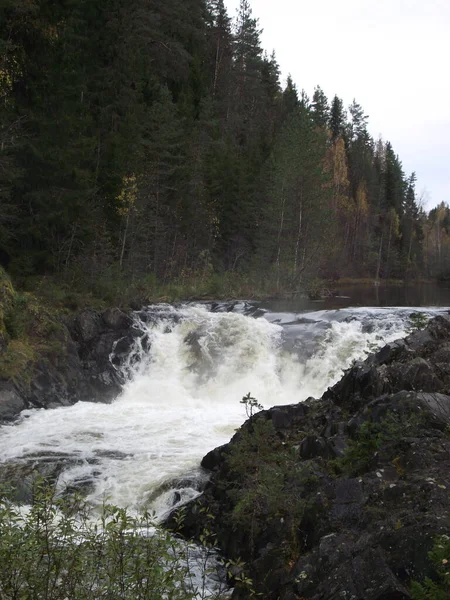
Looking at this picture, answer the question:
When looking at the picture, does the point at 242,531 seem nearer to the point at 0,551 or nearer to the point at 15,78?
the point at 0,551

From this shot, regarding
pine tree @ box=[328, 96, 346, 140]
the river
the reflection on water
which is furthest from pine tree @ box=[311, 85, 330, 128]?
the river

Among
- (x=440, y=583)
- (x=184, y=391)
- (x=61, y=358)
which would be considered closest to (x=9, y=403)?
(x=61, y=358)

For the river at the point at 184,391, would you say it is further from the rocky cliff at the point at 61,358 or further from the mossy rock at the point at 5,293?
the mossy rock at the point at 5,293

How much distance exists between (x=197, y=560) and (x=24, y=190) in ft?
52.5

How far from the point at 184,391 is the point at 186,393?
0.33 feet

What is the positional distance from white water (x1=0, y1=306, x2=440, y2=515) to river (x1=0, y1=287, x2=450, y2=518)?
1.1 inches

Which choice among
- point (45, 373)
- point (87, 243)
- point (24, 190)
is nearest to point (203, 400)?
point (45, 373)

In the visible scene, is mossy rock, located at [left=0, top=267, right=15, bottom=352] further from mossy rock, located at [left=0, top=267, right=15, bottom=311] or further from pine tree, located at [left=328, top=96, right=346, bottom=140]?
pine tree, located at [left=328, top=96, right=346, bottom=140]

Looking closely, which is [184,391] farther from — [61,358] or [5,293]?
[5,293]

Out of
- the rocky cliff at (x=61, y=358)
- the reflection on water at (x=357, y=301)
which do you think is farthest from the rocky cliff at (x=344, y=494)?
the reflection on water at (x=357, y=301)

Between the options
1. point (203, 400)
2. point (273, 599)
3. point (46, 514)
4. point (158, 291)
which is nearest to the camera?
point (46, 514)

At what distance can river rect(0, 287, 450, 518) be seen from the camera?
9.75m

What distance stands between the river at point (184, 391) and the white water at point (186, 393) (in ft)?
0.09

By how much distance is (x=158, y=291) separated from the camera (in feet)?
83.8
